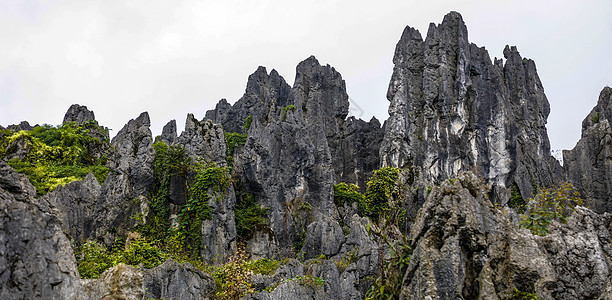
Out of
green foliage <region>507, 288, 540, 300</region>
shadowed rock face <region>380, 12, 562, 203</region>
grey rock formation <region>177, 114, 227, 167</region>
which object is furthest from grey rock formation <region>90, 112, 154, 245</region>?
shadowed rock face <region>380, 12, 562, 203</region>

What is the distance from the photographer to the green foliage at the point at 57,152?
29.3 m

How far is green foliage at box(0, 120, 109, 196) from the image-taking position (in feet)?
96.1

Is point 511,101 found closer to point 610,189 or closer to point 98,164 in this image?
point 610,189

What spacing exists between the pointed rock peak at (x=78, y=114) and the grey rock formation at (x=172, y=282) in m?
33.2

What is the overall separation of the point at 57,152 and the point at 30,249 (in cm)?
3215

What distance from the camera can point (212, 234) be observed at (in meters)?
25.3

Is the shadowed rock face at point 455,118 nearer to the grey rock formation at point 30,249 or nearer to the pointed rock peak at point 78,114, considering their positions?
the pointed rock peak at point 78,114

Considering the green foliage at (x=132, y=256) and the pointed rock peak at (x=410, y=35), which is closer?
the green foliage at (x=132, y=256)

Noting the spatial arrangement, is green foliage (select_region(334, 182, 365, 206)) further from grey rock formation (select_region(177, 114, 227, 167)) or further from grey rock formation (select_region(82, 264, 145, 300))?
grey rock formation (select_region(82, 264, 145, 300))

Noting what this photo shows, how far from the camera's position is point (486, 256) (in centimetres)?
666

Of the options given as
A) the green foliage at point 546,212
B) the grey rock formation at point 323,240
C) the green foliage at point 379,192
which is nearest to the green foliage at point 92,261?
the green foliage at point 546,212

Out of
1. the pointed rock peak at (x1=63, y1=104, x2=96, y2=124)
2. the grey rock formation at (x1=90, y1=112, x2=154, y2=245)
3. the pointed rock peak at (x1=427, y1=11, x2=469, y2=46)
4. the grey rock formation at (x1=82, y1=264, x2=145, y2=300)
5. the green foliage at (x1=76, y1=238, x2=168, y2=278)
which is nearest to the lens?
the grey rock formation at (x1=82, y1=264, x2=145, y2=300)

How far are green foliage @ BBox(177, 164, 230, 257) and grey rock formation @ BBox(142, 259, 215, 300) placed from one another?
33.1 ft

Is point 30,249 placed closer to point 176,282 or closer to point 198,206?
point 176,282
